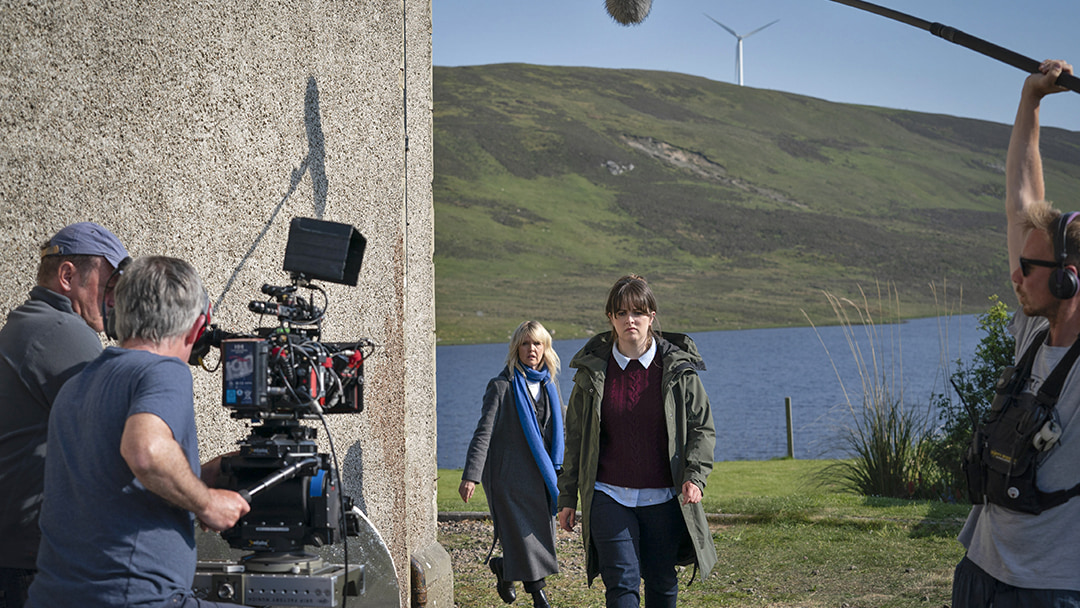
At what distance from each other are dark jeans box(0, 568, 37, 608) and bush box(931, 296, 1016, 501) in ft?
29.9

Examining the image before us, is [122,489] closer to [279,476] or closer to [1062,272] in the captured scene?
[279,476]

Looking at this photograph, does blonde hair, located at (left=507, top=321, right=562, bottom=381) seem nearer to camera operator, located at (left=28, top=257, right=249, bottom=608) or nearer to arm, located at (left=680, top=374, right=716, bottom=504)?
arm, located at (left=680, top=374, right=716, bottom=504)

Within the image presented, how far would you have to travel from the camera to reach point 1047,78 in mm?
3240

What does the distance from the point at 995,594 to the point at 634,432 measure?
202cm

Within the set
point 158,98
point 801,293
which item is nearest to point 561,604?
point 158,98

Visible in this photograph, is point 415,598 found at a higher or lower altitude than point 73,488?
lower

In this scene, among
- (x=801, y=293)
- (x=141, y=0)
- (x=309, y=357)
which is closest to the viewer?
(x=309, y=357)

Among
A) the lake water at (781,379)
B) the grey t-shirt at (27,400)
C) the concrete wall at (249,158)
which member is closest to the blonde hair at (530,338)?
the concrete wall at (249,158)

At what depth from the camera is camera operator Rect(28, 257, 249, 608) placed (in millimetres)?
2576

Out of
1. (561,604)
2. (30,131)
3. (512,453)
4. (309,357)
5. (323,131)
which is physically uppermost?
(323,131)

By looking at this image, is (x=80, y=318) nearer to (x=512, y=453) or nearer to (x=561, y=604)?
(x=512, y=453)

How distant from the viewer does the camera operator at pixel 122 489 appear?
8.45ft

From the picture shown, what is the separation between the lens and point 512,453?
254 inches

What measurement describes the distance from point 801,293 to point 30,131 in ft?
424
